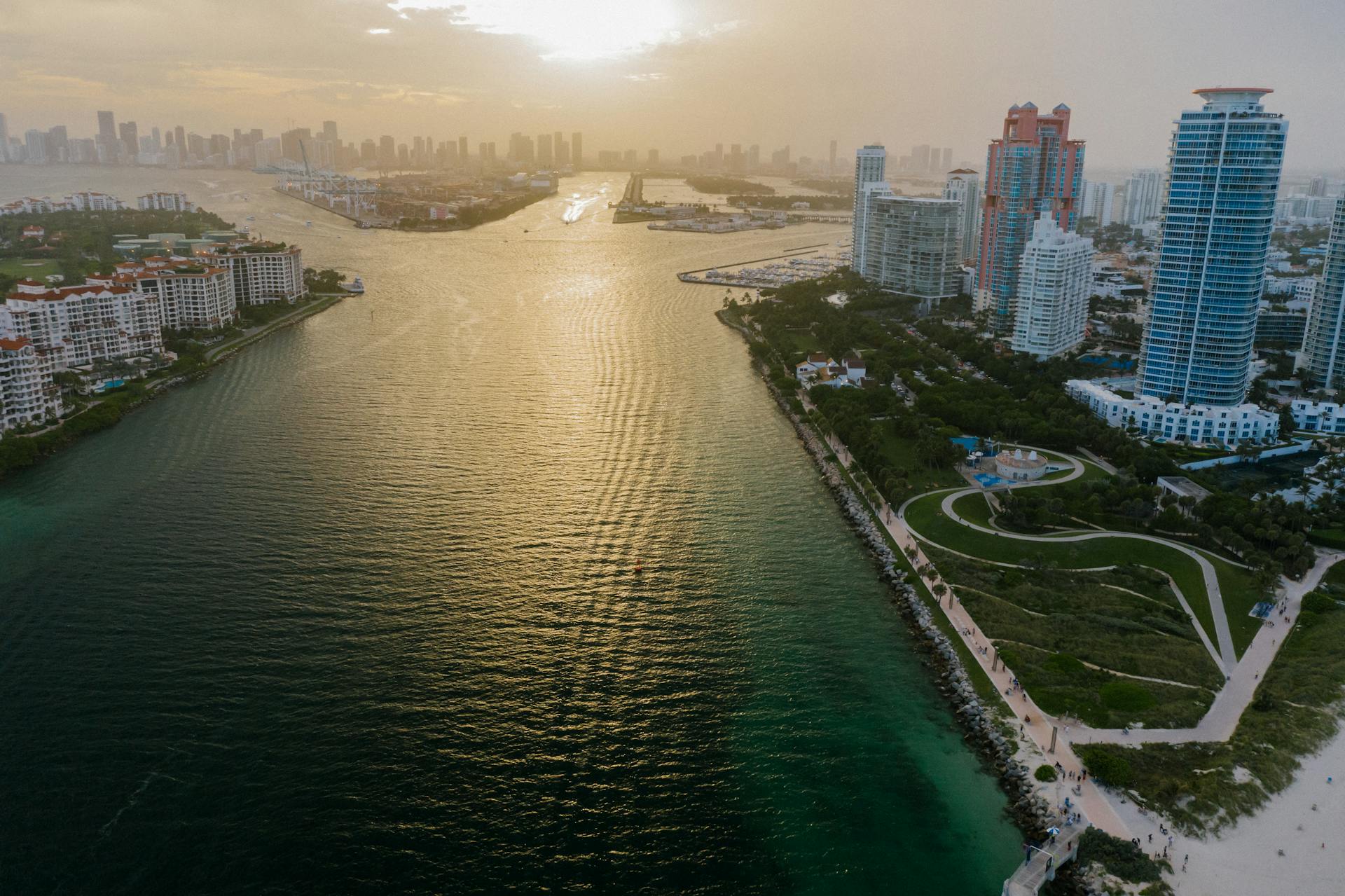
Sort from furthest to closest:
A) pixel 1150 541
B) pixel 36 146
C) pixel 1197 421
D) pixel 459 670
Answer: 1. pixel 36 146
2. pixel 1197 421
3. pixel 1150 541
4. pixel 459 670

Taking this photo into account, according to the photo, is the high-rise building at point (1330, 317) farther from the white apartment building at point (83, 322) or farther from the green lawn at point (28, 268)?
the green lawn at point (28, 268)

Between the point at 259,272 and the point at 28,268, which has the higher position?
the point at 259,272

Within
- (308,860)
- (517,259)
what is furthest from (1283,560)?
(517,259)

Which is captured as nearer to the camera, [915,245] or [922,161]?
[915,245]

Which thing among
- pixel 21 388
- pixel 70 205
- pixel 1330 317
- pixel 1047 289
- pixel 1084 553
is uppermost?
pixel 70 205

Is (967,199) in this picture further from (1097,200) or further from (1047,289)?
(1097,200)

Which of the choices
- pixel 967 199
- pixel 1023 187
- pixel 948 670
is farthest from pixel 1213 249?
pixel 967 199

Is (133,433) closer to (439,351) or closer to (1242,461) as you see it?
(439,351)
